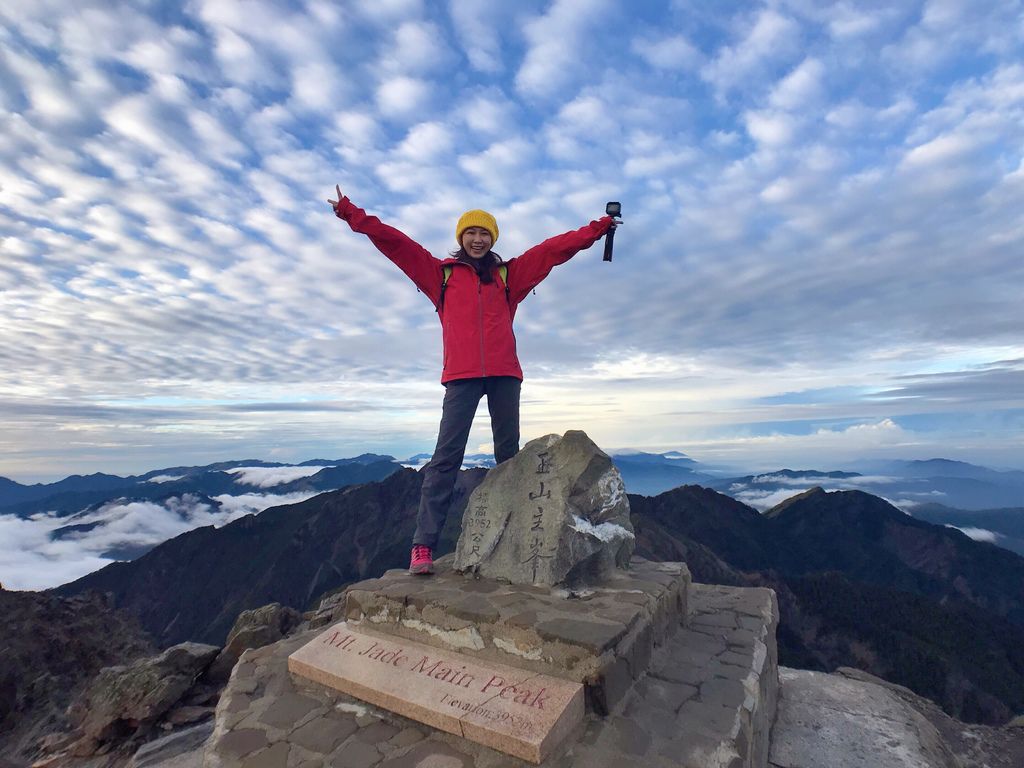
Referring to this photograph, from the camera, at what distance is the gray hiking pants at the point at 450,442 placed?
6.31 meters

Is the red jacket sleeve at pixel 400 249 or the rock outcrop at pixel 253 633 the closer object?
the red jacket sleeve at pixel 400 249

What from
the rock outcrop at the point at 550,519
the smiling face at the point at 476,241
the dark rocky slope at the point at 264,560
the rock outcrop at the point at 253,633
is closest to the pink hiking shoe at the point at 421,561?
→ the rock outcrop at the point at 550,519

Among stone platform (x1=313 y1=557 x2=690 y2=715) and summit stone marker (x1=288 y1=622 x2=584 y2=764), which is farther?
stone platform (x1=313 y1=557 x2=690 y2=715)

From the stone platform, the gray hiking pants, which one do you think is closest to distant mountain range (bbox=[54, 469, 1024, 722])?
the stone platform

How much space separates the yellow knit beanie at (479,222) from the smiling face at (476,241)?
0.12 ft

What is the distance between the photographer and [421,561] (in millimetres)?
6281

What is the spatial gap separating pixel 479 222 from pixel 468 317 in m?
1.19

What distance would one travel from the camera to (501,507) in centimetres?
623

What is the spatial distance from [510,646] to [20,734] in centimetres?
1030

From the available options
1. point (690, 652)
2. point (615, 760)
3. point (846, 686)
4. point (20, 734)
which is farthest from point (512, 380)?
point (20, 734)

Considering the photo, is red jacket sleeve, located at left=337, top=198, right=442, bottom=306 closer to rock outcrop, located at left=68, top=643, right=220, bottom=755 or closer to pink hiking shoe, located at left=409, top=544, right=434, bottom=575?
pink hiking shoe, located at left=409, top=544, right=434, bottom=575

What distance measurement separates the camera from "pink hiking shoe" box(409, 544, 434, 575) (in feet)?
20.2

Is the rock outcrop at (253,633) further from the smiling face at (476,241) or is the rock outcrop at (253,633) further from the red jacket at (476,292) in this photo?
the smiling face at (476,241)

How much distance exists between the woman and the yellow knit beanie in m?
0.01
